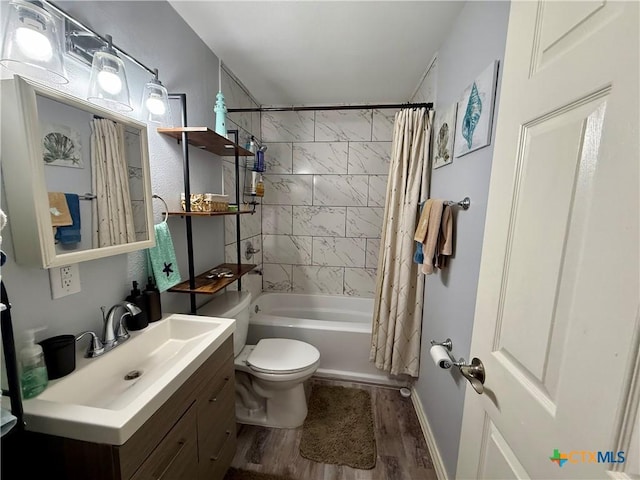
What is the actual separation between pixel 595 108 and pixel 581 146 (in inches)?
2.3

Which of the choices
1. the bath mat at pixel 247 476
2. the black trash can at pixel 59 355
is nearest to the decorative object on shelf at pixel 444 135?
the black trash can at pixel 59 355

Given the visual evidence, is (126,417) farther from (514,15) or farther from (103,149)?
(514,15)

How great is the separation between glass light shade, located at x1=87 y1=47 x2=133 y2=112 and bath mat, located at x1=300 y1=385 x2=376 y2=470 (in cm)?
200

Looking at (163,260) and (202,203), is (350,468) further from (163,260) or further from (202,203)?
(202,203)

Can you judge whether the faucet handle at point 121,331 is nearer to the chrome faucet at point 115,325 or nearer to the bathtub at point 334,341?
the chrome faucet at point 115,325

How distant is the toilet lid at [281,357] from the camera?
1.65 meters

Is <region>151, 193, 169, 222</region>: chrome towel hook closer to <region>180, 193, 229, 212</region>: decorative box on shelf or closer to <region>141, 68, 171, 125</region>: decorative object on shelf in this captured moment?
<region>180, 193, 229, 212</region>: decorative box on shelf

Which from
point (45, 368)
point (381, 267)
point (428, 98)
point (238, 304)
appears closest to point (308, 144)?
point (428, 98)

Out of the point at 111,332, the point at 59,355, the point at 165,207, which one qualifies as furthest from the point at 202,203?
the point at 59,355

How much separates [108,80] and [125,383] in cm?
113

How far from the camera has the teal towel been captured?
50.0 inches

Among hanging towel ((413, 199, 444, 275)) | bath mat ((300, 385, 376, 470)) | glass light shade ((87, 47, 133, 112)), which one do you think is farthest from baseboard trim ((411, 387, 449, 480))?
glass light shade ((87, 47, 133, 112))

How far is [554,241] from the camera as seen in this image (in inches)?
20.0

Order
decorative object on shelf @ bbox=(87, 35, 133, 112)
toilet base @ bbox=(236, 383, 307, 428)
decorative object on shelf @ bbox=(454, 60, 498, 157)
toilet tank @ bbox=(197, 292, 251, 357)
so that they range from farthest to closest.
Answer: toilet base @ bbox=(236, 383, 307, 428)
toilet tank @ bbox=(197, 292, 251, 357)
decorative object on shelf @ bbox=(454, 60, 498, 157)
decorative object on shelf @ bbox=(87, 35, 133, 112)
